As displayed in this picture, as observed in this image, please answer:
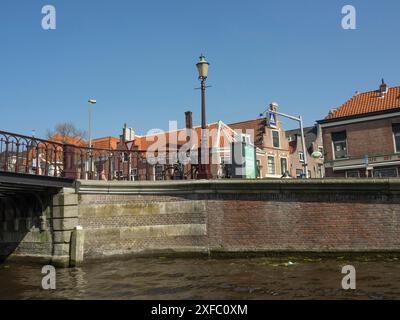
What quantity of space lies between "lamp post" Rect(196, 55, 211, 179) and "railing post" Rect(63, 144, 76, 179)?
4.51 meters

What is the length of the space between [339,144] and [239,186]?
16.2 meters

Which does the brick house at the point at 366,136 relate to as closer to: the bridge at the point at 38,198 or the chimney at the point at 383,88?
the chimney at the point at 383,88

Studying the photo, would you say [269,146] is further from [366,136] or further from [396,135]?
[396,135]

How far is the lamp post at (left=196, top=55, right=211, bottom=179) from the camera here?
14.2 meters

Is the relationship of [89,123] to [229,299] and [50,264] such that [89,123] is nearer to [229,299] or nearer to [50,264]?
[50,264]

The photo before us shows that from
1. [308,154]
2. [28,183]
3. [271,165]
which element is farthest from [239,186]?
[308,154]

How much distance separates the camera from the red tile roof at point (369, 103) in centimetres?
2700

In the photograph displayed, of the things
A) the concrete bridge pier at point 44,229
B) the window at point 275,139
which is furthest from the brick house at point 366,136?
the concrete bridge pier at point 44,229

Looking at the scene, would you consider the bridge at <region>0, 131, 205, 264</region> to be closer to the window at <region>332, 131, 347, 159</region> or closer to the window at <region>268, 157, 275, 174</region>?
the window at <region>332, 131, 347, 159</region>

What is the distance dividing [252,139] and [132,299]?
36.6 m

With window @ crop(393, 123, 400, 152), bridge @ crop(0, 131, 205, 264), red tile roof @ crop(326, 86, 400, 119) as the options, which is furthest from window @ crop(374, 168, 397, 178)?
bridge @ crop(0, 131, 205, 264)

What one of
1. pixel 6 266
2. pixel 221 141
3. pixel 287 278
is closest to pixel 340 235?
pixel 287 278

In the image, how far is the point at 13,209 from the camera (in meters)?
16.6

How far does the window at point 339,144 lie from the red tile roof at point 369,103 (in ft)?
4.15
